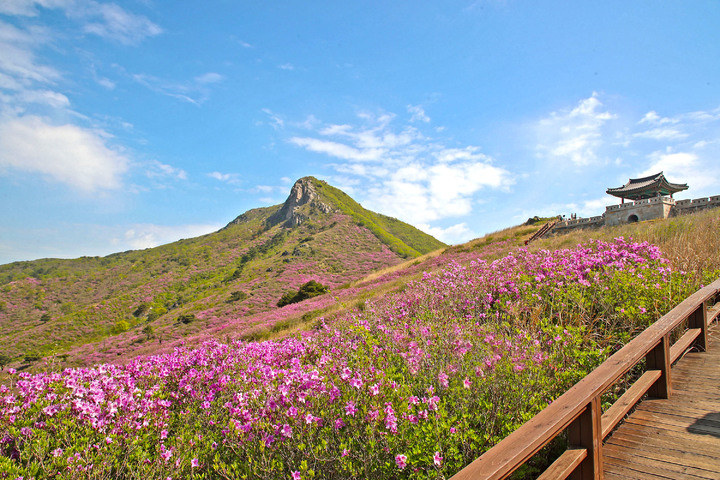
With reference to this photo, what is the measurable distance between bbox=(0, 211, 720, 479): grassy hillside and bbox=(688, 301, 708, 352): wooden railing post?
0.38 m

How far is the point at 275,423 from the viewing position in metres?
2.87

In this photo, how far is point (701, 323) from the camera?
4953mm

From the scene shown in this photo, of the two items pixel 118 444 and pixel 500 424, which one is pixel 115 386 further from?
pixel 500 424

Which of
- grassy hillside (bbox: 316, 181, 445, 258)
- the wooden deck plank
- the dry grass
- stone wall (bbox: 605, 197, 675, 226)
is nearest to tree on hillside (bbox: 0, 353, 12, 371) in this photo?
the wooden deck plank

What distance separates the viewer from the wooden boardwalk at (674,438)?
2.62 metres

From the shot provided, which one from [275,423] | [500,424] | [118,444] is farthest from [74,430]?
[500,424]

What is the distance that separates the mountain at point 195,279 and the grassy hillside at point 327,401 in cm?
1105

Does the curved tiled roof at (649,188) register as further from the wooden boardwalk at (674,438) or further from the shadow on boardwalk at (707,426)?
the shadow on boardwalk at (707,426)

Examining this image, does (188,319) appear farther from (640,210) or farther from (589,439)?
(640,210)

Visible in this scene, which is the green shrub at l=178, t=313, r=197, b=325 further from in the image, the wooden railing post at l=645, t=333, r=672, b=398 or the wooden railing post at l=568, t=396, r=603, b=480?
the wooden railing post at l=568, t=396, r=603, b=480

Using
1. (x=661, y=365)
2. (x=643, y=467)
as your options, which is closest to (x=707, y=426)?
(x=661, y=365)

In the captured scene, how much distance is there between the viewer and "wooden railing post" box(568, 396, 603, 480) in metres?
2.34

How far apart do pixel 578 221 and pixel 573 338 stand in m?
31.6

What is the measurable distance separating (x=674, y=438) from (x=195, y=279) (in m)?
62.3
